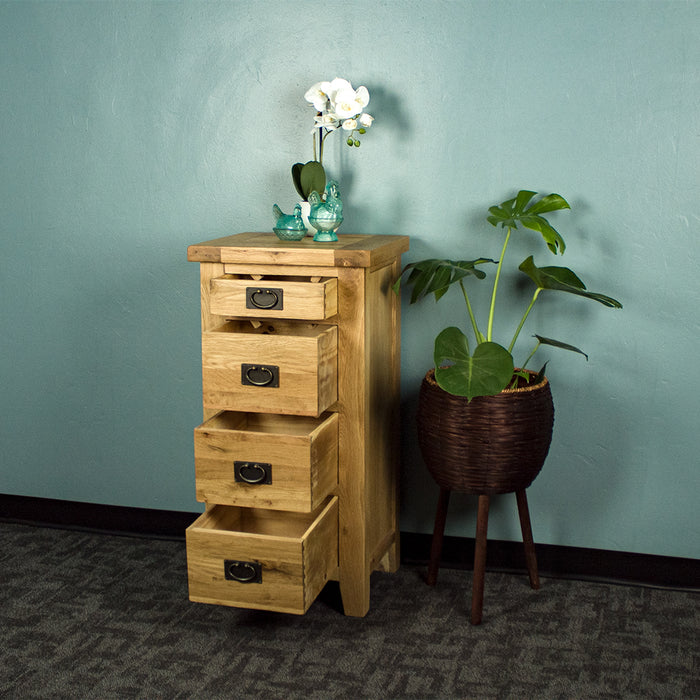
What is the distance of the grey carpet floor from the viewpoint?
1949 mm

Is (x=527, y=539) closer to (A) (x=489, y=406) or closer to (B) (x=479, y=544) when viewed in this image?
(B) (x=479, y=544)

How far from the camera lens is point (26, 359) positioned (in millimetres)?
2857

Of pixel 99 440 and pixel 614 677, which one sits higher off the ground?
pixel 99 440

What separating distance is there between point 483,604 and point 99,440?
4.48 feet

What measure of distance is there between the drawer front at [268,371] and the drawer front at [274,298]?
0.05m

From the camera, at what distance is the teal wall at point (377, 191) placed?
2285mm

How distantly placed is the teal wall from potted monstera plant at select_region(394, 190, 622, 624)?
203 millimetres

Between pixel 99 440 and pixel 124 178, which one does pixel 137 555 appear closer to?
pixel 99 440

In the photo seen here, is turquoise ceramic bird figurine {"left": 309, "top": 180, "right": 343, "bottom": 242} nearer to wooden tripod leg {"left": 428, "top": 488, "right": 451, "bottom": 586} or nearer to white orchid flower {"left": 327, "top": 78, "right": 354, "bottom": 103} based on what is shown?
white orchid flower {"left": 327, "top": 78, "right": 354, "bottom": 103}

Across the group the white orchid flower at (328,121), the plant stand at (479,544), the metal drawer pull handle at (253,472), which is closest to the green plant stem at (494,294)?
the plant stand at (479,544)

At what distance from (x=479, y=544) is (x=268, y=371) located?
28.5 inches

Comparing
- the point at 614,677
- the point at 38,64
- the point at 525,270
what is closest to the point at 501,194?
the point at 525,270

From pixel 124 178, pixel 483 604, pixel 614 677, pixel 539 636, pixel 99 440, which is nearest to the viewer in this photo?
pixel 614 677

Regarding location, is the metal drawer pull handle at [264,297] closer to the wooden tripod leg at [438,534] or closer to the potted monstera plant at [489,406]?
the potted monstera plant at [489,406]
